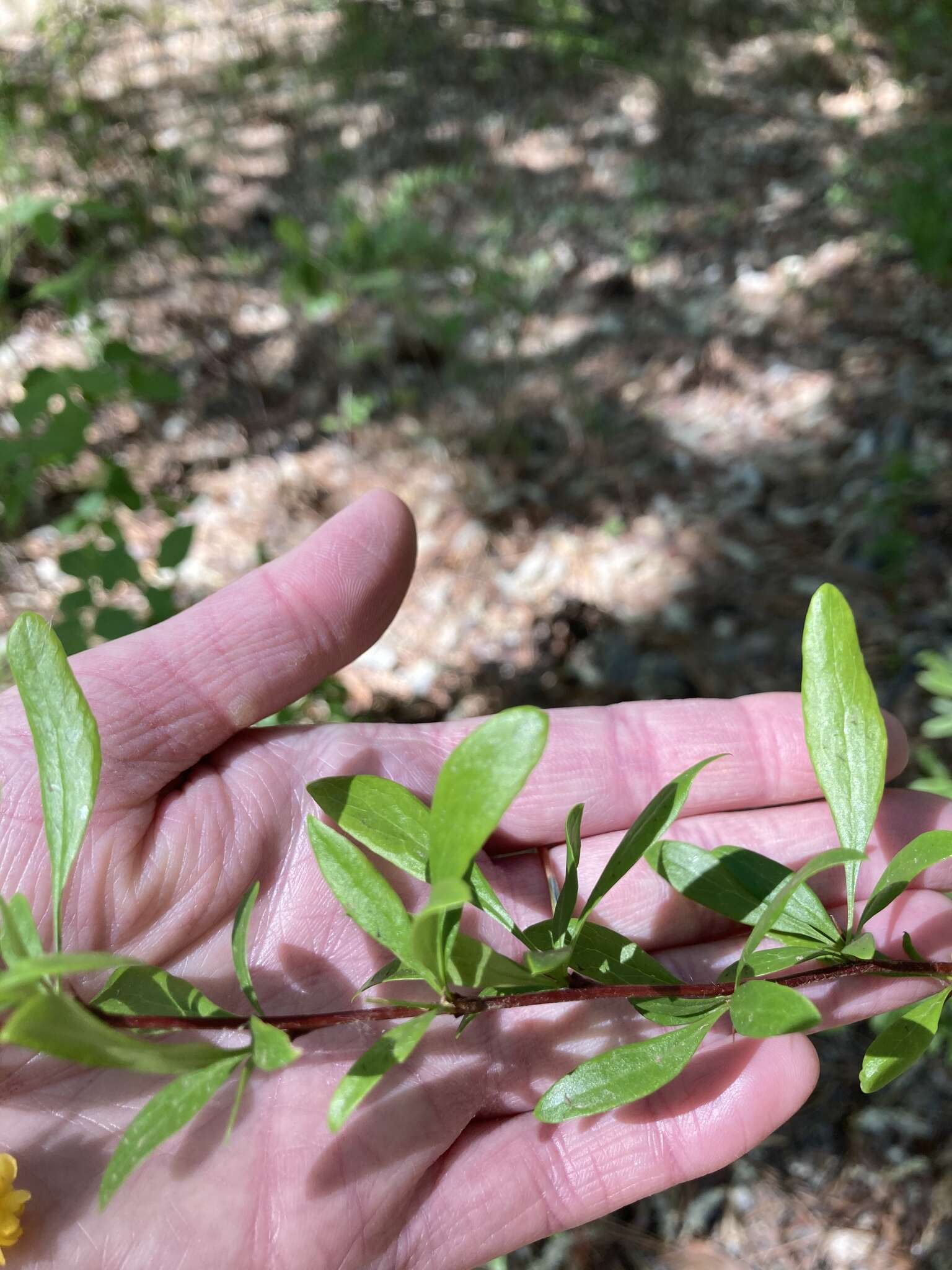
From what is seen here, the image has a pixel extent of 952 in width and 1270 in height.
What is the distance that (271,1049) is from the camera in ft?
3.47

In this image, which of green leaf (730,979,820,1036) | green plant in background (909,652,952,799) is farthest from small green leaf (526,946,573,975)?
green plant in background (909,652,952,799)

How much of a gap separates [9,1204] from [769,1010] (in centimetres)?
95

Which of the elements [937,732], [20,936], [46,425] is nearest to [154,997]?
[20,936]

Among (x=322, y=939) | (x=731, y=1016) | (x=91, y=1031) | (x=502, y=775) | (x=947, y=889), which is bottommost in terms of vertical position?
(x=947, y=889)

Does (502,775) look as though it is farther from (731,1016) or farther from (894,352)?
(894,352)

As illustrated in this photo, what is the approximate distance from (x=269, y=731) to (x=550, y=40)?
16.2ft

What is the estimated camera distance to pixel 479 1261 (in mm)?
1575

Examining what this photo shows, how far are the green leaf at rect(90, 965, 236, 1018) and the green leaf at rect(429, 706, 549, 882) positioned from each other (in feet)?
1.29

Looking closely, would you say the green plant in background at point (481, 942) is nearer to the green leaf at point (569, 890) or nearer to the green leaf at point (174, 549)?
the green leaf at point (569, 890)

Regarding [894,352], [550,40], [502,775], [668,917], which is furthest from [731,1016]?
[550,40]

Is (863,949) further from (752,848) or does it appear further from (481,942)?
(752,848)

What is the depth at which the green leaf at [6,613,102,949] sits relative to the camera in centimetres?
113

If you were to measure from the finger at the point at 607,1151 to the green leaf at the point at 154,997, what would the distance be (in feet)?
1.94

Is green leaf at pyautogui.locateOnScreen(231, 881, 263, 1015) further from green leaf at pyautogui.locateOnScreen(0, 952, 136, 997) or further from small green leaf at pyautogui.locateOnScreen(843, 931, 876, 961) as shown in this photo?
small green leaf at pyautogui.locateOnScreen(843, 931, 876, 961)
